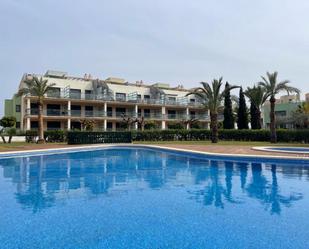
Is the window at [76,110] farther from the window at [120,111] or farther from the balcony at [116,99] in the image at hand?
the window at [120,111]

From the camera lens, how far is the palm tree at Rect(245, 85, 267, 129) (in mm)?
36406

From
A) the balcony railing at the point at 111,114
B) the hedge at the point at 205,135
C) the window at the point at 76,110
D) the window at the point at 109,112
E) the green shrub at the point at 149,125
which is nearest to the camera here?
the hedge at the point at 205,135

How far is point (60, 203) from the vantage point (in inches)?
278

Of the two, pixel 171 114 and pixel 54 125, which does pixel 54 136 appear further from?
pixel 171 114

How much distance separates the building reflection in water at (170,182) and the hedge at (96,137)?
14100 millimetres

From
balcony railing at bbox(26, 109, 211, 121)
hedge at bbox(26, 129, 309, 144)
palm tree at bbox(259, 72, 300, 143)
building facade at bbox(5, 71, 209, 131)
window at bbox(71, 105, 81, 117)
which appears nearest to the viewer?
palm tree at bbox(259, 72, 300, 143)

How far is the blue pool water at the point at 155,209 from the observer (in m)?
4.70

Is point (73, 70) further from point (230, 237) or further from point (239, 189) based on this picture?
point (230, 237)

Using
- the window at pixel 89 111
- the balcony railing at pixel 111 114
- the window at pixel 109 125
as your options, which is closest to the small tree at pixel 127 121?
the balcony railing at pixel 111 114

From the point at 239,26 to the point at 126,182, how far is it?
1238 centimetres

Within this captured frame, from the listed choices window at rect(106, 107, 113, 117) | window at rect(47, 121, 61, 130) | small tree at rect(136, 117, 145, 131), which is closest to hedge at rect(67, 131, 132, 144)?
small tree at rect(136, 117, 145, 131)

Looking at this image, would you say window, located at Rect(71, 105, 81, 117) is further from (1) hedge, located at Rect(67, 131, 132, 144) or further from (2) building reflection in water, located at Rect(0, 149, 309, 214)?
(2) building reflection in water, located at Rect(0, 149, 309, 214)

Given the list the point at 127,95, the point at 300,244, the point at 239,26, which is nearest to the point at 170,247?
the point at 300,244

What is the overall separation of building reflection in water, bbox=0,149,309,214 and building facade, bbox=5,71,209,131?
2231 cm
